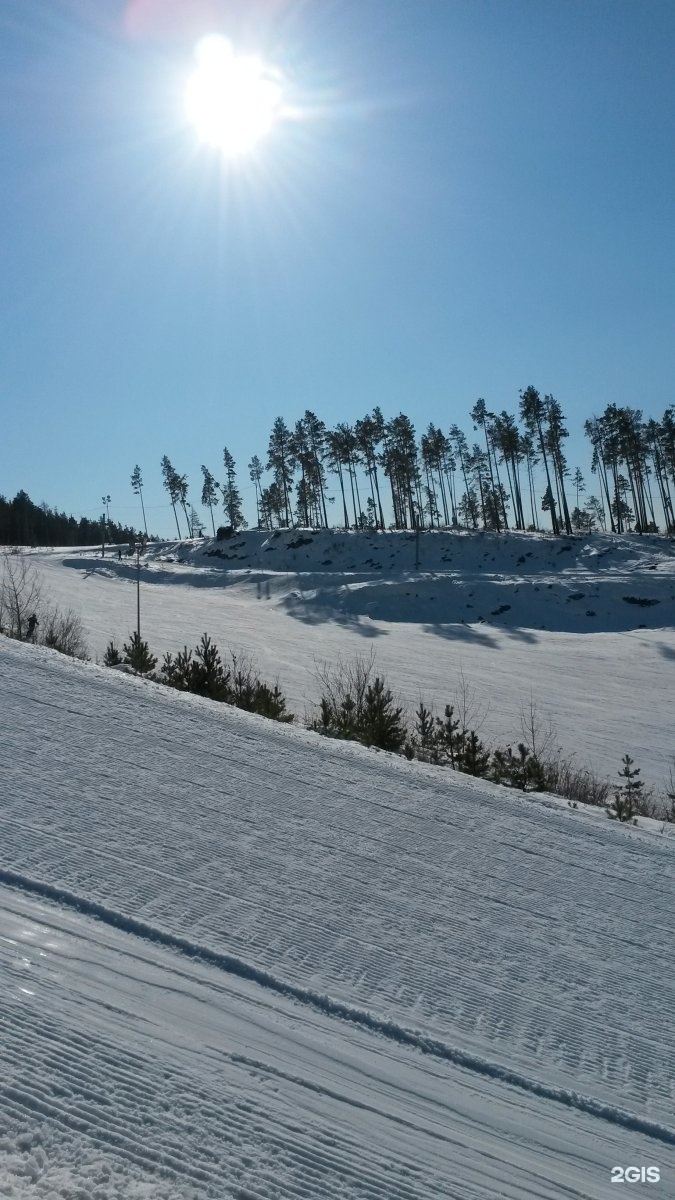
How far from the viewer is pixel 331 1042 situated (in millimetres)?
2947

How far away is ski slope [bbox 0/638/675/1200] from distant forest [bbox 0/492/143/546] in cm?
8671

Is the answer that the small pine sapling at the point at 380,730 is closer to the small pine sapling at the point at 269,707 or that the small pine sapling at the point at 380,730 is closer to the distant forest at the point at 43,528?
the small pine sapling at the point at 269,707

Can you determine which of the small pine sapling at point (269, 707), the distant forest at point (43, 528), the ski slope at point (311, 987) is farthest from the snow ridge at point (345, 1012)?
the distant forest at point (43, 528)

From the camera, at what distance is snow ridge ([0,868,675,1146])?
A: 2854mm

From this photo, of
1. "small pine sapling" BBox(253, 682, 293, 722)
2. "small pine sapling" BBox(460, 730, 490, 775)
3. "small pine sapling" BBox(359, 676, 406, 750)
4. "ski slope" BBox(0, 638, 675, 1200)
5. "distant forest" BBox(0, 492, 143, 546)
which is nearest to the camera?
"ski slope" BBox(0, 638, 675, 1200)

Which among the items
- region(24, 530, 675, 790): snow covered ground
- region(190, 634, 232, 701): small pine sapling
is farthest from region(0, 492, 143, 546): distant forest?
region(190, 634, 232, 701): small pine sapling

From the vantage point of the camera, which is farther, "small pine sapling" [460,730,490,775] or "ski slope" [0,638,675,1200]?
"small pine sapling" [460,730,490,775]

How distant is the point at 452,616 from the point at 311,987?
38497 mm

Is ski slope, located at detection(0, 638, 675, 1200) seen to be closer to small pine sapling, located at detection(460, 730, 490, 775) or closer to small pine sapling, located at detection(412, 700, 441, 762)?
small pine sapling, located at detection(460, 730, 490, 775)

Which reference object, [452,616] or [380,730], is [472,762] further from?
[452,616]

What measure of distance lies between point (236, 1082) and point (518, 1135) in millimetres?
971

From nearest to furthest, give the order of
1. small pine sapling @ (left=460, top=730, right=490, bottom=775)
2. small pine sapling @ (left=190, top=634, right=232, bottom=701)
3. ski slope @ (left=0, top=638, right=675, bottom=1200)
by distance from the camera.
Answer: ski slope @ (left=0, top=638, right=675, bottom=1200)
small pine sapling @ (left=460, top=730, right=490, bottom=775)
small pine sapling @ (left=190, top=634, right=232, bottom=701)

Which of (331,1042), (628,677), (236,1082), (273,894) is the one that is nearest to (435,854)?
(273,894)

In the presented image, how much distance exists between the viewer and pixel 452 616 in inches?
1624
